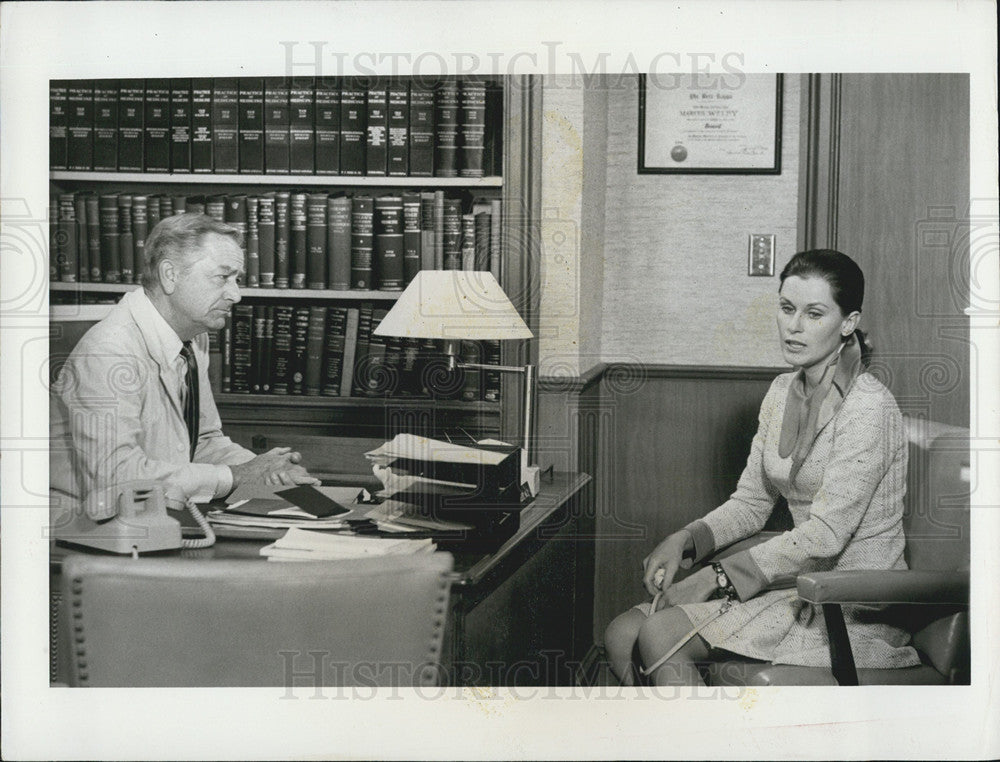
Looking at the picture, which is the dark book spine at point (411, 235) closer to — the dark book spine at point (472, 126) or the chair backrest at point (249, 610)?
the dark book spine at point (472, 126)

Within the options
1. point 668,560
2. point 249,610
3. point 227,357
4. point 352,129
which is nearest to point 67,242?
point 227,357

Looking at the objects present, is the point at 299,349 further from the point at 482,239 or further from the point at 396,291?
the point at 482,239

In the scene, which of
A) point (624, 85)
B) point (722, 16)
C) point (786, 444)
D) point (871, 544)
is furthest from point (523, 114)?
point (871, 544)

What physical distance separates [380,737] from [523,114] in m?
1.51

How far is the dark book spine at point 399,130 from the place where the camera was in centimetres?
254

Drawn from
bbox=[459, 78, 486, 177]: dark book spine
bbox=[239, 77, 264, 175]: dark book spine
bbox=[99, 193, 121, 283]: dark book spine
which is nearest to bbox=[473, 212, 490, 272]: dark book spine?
bbox=[459, 78, 486, 177]: dark book spine

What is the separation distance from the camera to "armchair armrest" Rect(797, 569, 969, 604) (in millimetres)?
1833

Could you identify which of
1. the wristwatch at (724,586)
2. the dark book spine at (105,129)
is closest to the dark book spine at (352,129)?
the dark book spine at (105,129)

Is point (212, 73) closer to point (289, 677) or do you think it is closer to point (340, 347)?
point (340, 347)

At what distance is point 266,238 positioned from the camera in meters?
2.66

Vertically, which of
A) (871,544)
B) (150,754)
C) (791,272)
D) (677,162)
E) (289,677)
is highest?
(677,162)

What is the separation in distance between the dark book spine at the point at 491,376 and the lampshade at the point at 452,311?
0.91 feet

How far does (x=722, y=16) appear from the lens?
197cm

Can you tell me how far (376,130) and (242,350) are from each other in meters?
0.68
